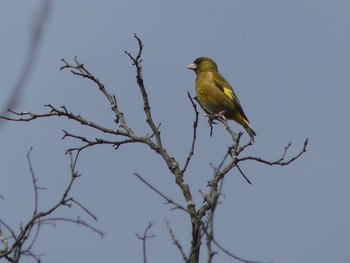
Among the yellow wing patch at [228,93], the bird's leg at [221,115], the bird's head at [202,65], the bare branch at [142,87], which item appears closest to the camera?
the bare branch at [142,87]

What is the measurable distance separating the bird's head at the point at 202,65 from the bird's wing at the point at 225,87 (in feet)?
1.38

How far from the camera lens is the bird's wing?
36.1 feet

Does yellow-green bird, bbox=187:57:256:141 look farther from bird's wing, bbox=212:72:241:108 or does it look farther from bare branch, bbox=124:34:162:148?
bare branch, bbox=124:34:162:148

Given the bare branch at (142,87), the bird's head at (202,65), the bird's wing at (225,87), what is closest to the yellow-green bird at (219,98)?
the bird's wing at (225,87)

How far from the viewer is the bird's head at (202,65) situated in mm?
11955

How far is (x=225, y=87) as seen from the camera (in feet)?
36.8

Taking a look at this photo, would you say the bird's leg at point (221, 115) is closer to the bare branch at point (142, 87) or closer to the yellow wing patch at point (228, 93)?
the yellow wing patch at point (228, 93)

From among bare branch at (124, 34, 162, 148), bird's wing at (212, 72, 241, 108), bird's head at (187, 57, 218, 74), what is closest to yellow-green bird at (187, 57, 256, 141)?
bird's wing at (212, 72, 241, 108)

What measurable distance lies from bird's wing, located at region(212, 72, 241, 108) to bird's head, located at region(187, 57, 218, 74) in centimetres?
42

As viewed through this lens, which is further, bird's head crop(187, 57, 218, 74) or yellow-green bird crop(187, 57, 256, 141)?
bird's head crop(187, 57, 218, 74)

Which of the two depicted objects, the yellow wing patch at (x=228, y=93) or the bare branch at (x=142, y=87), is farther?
the yellow wing patch at (x=228, y=93)

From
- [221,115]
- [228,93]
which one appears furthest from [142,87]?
[228,93]

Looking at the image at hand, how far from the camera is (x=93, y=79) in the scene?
19.9 ft

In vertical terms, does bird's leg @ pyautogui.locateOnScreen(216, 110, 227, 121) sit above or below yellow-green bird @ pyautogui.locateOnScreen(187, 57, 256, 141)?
below
